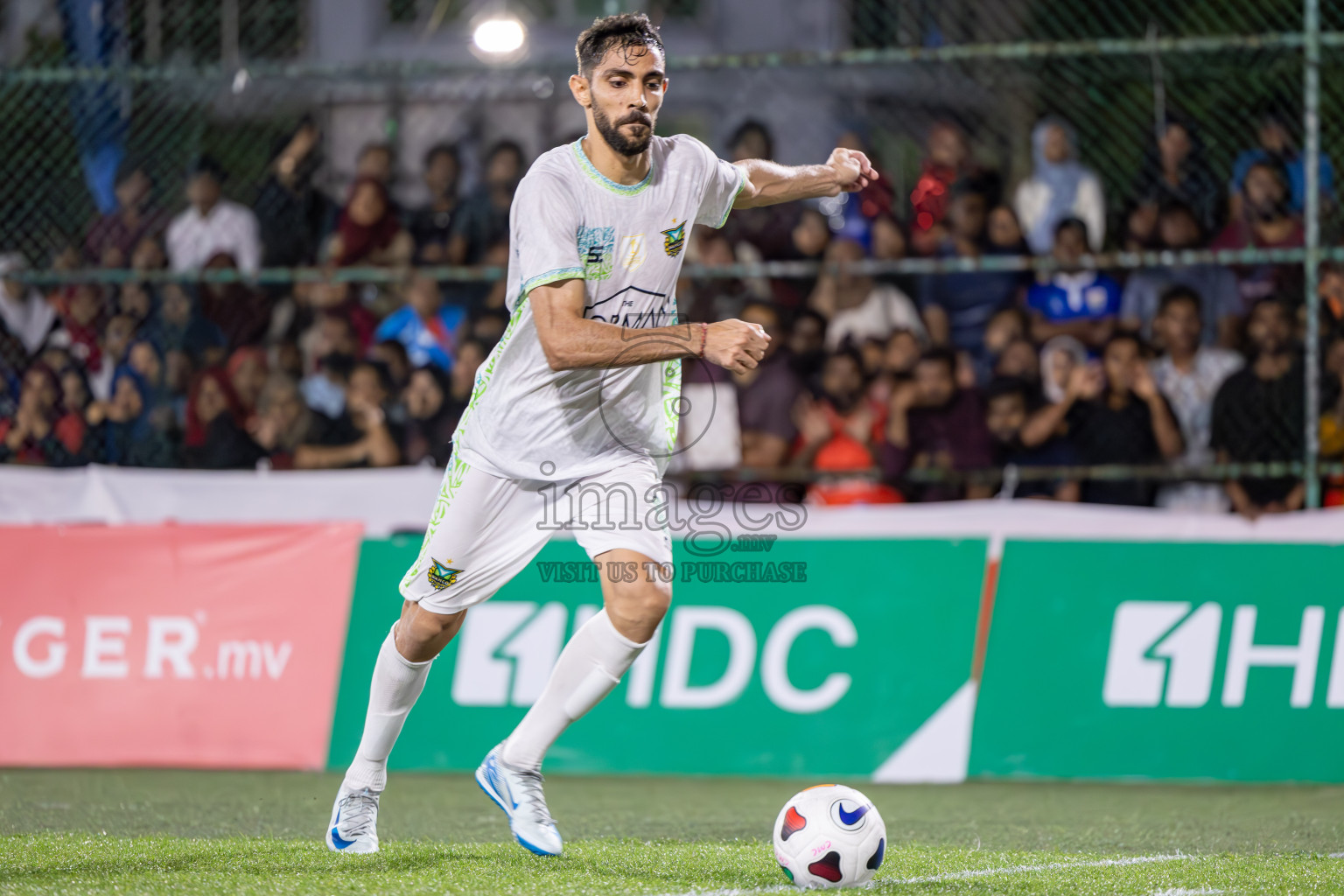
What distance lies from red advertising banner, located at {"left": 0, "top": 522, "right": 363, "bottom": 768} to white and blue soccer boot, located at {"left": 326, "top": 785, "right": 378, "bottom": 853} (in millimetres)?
2489

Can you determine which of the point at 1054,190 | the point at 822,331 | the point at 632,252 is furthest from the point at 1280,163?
the point at 632,252

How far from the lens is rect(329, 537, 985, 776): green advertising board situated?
25.1 ft

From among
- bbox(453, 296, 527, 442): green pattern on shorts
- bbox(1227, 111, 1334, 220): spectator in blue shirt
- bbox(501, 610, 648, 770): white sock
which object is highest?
bbox(1227, 111, 1334, 220): spectator in blue shirt

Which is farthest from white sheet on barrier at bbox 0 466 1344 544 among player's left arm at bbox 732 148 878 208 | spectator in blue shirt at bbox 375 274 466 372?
player's left arm at bbox 732 148 878 208

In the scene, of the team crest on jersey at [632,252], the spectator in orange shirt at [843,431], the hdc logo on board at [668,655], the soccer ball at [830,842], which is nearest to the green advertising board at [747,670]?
the hdc logo on board at [668,655]

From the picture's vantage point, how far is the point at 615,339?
4883 mm

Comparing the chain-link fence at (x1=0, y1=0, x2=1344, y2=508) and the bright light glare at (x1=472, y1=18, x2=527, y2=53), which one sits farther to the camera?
the bright light glare at (x1=472, y1=18, x2=527, y2=53)

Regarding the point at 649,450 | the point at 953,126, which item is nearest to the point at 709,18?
the point at 953,126

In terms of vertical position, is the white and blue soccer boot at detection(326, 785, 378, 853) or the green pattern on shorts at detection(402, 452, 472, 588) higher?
the green pattern on shorts at detection(402, 452, 472, 588)

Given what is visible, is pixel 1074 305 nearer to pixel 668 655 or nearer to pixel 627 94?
pixel 668 655

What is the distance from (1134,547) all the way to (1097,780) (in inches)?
42.4

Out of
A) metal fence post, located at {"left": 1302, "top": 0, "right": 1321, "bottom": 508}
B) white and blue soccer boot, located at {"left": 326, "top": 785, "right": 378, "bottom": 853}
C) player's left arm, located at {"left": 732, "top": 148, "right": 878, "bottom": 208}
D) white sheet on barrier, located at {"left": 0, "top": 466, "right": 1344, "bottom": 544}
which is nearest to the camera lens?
white and blue soccer boot, located at {"left": 326, "top": 785, "right": 378, "bottom": 853}

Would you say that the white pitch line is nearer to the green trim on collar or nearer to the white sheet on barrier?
the green trim on collar

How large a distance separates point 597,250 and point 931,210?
5065 mm
